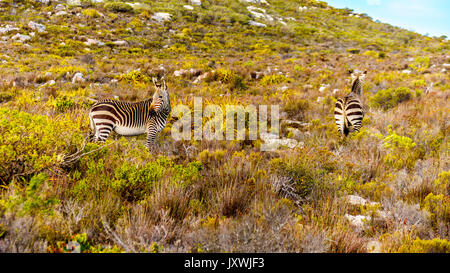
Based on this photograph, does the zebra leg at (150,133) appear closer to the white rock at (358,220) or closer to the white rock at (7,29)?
the white rock at (358,220)

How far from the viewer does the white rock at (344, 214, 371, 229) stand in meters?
2.81

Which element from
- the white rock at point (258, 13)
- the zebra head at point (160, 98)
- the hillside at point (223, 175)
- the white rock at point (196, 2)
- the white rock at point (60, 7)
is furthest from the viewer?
the white rock at point (196, 2)

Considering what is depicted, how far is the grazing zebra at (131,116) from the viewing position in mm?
4309

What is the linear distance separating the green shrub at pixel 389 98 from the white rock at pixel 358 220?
7410mm

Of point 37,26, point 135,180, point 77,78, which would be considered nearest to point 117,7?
point 37,26

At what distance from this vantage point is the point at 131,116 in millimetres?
4656

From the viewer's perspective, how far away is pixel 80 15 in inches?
944

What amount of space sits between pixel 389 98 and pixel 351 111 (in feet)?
17.6

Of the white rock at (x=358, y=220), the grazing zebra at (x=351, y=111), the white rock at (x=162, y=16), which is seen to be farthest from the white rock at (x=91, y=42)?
the white rock at (x=358, y=220)

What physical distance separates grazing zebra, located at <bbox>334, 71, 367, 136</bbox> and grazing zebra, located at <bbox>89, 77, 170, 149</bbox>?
4.20 m

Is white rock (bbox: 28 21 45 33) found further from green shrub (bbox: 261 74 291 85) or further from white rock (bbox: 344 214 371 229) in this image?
white rock (bbox: 344 214 371 229)

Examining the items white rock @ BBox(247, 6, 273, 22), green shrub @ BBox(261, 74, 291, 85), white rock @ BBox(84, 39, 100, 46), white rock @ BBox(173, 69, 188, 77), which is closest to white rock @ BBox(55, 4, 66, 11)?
white rock @ BBox(84, 39, 100, 46)

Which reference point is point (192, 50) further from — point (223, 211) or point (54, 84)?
point (223, 211)
